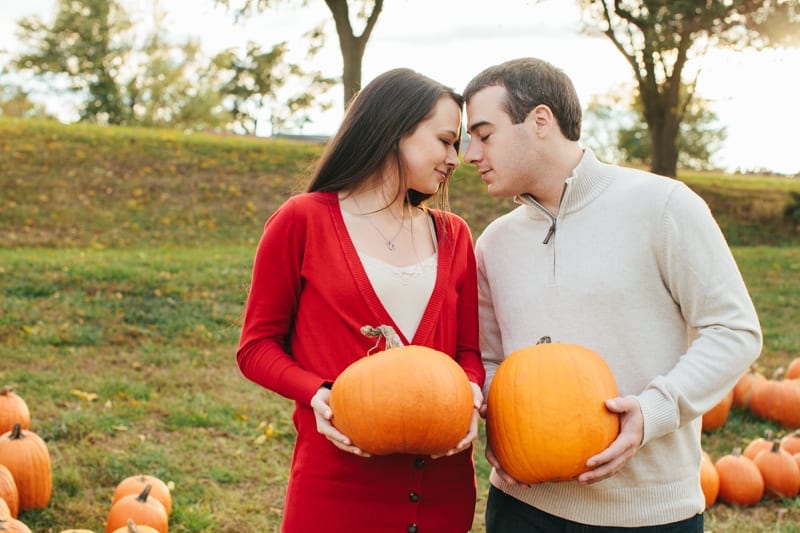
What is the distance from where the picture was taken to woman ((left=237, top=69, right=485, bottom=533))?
92.4 inches

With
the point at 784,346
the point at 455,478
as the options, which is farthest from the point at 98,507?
the point at 784,346

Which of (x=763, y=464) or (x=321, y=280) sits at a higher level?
(x=321, y=280)

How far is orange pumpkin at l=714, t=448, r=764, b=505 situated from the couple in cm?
247

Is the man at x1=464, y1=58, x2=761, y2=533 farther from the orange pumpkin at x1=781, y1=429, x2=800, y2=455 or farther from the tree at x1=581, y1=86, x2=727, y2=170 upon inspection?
the tree at x1=581, y1=86, x2=727, y2=170

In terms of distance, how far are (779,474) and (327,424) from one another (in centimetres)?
360

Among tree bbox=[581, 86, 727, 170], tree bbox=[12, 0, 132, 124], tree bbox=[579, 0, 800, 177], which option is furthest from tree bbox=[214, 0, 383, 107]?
tree bbox=[12, 0, 132, 124]

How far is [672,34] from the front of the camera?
16.3 meters

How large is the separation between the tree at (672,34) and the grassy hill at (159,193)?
1.97 m

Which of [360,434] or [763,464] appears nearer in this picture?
[360,434]

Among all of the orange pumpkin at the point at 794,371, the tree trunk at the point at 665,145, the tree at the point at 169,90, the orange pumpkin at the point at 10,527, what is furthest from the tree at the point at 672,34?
the tree at the point at 169,90

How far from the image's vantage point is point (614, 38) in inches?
687

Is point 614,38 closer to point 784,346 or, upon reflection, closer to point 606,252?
point 784,346

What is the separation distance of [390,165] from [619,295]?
2.78ft

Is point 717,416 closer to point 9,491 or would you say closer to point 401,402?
point 401,402
